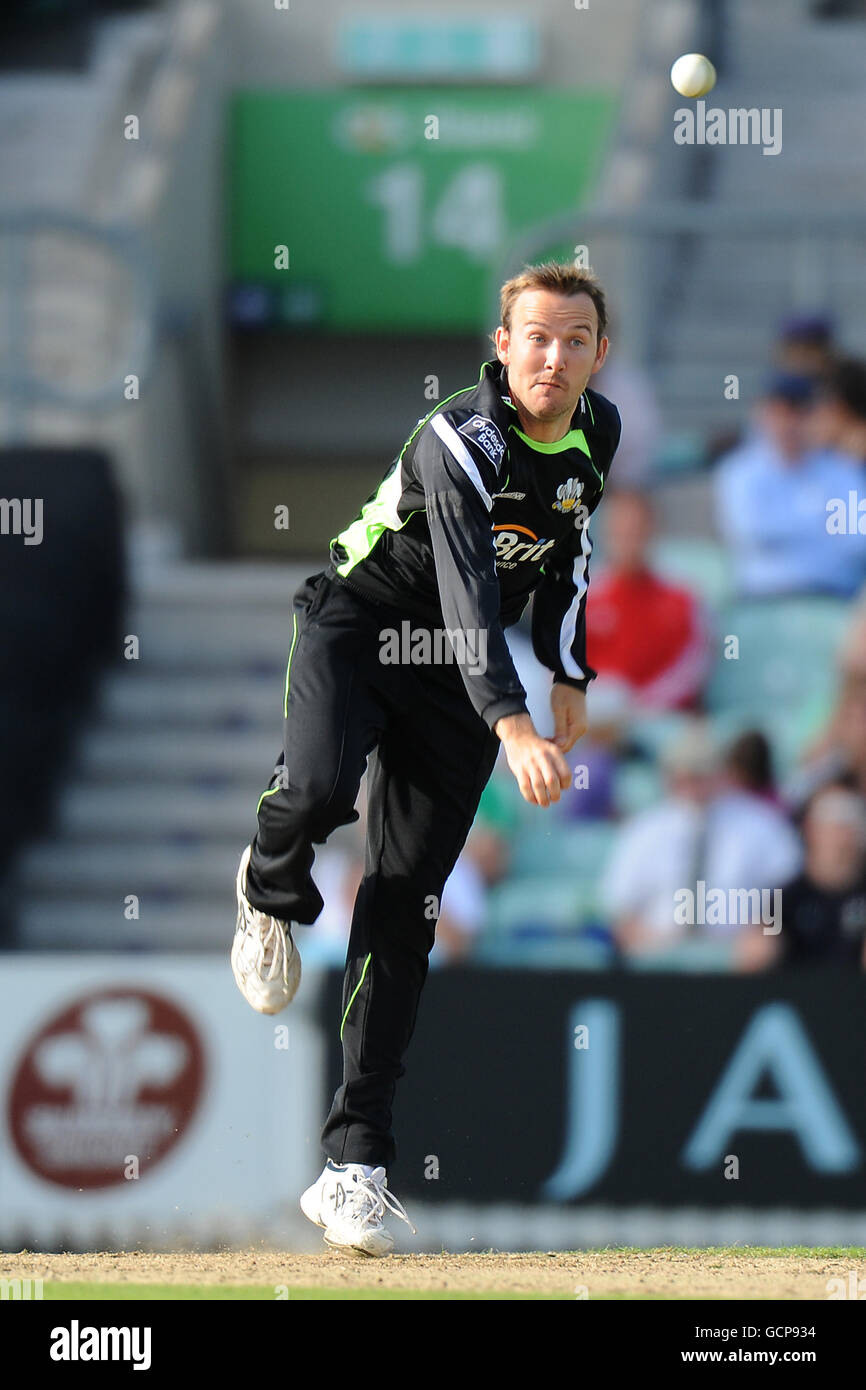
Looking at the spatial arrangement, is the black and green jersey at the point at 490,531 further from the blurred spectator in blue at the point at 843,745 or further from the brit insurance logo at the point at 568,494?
the blurred spectator in blue at the point at 843,745

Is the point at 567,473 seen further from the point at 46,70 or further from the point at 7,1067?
the point at 46,70

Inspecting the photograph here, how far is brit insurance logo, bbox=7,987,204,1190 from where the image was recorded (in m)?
7.47

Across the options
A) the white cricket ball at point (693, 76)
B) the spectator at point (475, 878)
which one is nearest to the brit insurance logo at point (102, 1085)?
the spectator at point (475, 878)

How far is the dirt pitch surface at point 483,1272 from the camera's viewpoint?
493cm

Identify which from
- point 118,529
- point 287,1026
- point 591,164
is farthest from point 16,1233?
point 591,164

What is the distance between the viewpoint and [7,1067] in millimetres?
7527

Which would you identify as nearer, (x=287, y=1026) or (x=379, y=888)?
(x=379, y=888)

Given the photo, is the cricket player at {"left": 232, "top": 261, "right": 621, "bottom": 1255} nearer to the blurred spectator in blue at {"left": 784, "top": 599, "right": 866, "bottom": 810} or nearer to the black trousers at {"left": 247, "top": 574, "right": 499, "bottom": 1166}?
the black trousers at {"left": 247, "top": 574, "right": 499, "bottom": 1166}

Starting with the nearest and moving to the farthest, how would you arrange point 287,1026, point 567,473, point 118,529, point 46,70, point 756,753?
point 567,473, point 287,1026, point 756,753, point 118,529, point 46,70

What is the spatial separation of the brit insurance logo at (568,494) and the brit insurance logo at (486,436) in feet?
0.81

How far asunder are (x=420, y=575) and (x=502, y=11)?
11.2m

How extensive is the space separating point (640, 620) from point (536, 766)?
486cm

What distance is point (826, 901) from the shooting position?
8.23 meters

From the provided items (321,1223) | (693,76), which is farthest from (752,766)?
(321,1223)
